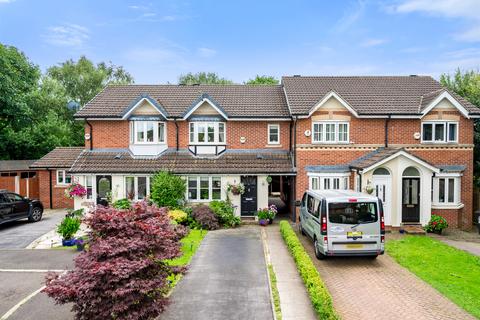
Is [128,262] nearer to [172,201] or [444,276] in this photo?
[444,276]

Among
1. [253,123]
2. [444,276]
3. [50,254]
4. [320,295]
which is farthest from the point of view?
[253,123]

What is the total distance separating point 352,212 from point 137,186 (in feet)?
43.4

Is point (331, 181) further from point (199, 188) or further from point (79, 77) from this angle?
point (79, 77)

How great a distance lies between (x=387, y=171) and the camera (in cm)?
1856

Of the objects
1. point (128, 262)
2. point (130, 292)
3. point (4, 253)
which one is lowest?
point (4, 253)

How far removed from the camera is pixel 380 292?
1003 centimetres

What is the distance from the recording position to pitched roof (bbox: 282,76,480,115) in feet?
67.8

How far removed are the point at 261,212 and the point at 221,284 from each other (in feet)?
31.2

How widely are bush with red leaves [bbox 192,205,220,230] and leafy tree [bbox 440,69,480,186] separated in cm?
1553

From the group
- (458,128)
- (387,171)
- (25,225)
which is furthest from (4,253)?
(458,128)

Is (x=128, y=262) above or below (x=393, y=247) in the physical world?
above

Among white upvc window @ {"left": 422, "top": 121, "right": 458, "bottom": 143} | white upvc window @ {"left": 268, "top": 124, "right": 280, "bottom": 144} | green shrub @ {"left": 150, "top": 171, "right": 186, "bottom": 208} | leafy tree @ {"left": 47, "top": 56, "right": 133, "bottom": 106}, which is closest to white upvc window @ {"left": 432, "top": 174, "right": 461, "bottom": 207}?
white upvc window @ {"left": 422, "top": 121, "right": 458, "bottom": 143}

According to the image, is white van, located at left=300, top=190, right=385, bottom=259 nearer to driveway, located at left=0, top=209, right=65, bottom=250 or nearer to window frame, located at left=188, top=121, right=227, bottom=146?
window frame, located at left=188, top=121, right=227, bottom=146

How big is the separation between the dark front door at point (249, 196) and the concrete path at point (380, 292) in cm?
791
